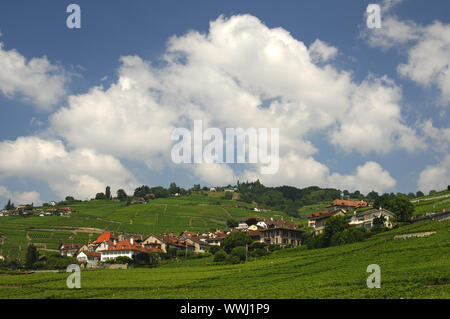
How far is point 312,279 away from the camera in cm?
5738

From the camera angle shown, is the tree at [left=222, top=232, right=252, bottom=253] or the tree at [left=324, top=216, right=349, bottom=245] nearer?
the tree at [left=324, top=216, right=349, bottom=245]

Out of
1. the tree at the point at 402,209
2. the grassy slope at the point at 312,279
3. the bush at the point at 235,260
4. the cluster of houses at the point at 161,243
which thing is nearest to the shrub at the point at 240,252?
the bush at the point at 235,260

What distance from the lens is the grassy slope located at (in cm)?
4625

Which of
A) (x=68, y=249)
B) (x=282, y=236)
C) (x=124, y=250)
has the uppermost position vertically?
(x=282, y=236)

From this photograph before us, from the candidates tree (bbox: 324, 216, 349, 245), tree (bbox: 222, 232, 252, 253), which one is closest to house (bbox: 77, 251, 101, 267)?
tree (bbox: 222, 232, 252, 253)

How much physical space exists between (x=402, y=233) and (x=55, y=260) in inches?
2906

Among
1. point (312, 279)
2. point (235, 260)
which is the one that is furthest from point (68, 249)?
point (312, 279)

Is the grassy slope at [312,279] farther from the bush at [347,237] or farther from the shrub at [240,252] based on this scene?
the shrub at [240,252]

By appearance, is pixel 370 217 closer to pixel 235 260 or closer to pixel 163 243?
pixel 235 260

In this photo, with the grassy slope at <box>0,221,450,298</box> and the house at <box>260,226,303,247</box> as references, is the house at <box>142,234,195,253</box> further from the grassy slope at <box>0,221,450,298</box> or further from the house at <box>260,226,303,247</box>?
the grassy slope at <box>0,221,450,298</box>

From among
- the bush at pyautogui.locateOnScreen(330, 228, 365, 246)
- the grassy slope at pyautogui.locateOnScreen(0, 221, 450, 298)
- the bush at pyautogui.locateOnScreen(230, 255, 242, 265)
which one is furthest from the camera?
the bush at pyautogui.locateOnScreen(230, 255, 242, 265)

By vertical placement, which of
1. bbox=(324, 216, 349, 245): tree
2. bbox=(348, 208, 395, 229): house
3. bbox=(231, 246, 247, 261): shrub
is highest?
bbox=(348, 208, 395, 229): house
